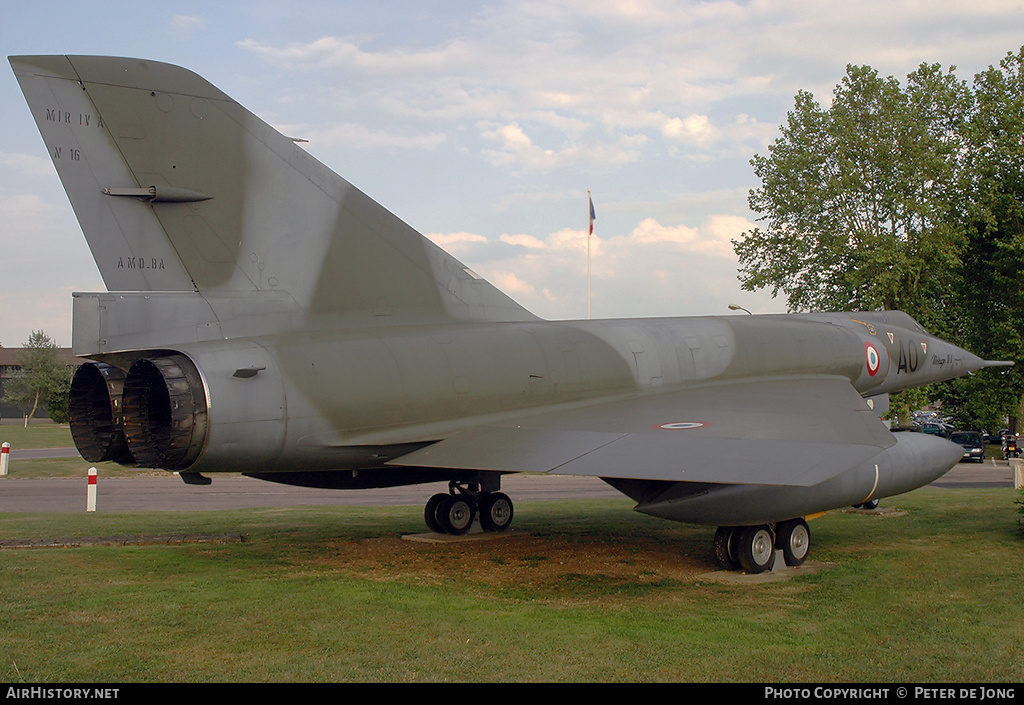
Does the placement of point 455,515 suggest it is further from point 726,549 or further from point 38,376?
point 38,376

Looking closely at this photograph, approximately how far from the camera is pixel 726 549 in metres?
9.61

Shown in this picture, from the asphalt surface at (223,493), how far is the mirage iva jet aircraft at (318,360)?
9179 mm

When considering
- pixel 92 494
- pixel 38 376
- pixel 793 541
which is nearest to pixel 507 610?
pixel 793 541

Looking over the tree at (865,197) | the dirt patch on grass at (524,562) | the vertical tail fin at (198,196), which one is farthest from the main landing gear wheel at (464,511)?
the tree at (865,197)

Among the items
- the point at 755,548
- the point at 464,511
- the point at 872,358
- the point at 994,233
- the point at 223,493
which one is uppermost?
the point at 994,233

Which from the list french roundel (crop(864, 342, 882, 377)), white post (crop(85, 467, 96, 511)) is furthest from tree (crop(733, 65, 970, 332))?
white post (crop(85, 467, 96, 511))

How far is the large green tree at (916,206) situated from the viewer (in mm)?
34969

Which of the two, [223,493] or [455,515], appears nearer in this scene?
[455,515]

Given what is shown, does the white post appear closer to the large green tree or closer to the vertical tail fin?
the vertical tail fin

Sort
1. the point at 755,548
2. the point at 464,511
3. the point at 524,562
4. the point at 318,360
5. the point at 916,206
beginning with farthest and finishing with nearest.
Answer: the point at 916,206
the point at 464,511
the point at 524,562
the point at 755,548
the point at 318,360

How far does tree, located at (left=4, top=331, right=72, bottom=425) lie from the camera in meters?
64.9

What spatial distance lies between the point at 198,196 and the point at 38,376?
65.2 m

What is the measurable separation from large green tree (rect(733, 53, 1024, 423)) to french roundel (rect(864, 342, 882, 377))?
2147 cm
